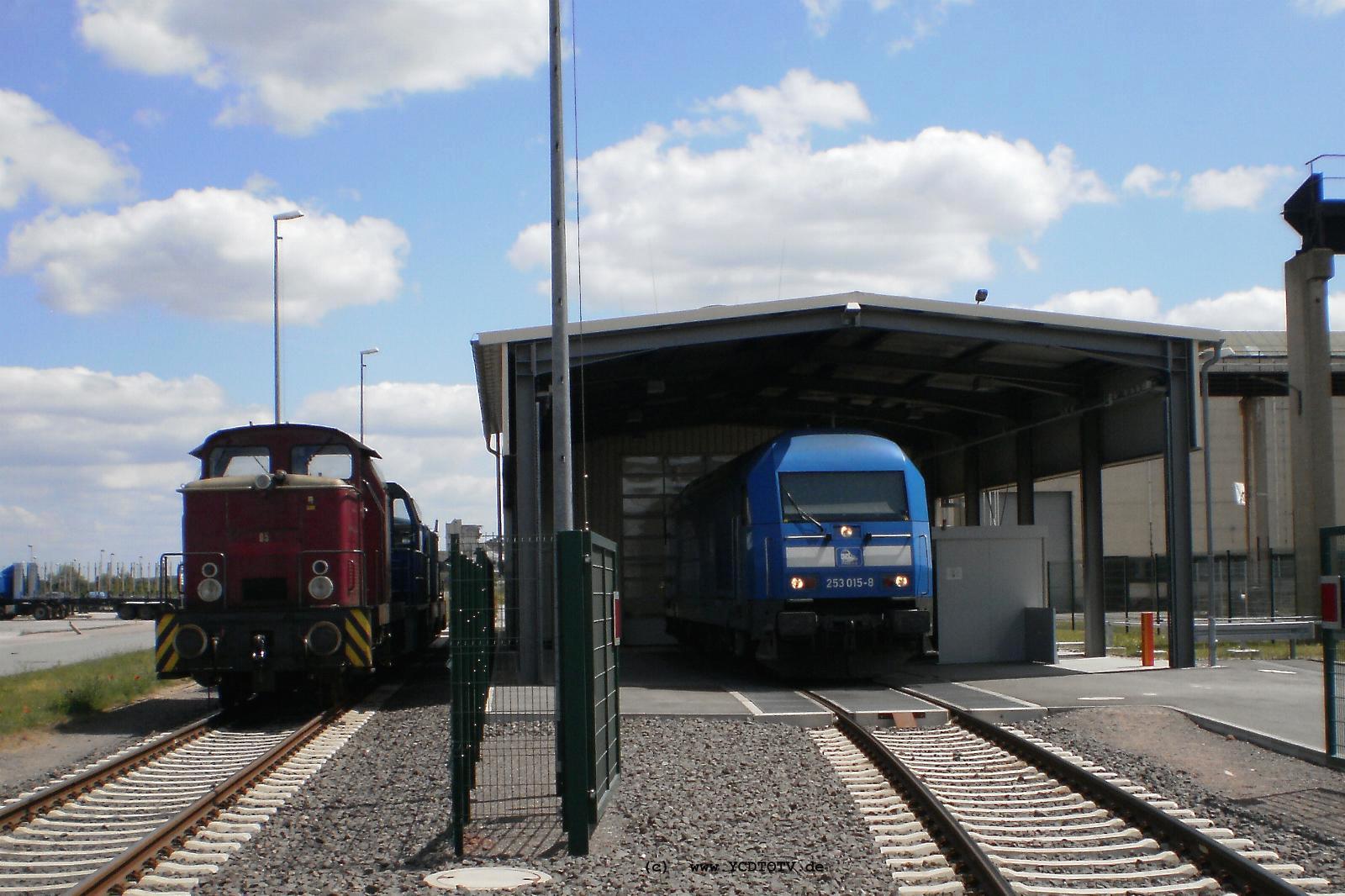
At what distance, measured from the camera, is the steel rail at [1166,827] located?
6.51m

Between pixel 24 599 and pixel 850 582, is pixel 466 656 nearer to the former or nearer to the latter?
pixel 850 582

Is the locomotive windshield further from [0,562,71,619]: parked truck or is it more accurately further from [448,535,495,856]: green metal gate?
[0,562,71,619]: parked truck

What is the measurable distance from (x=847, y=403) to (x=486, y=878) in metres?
21.3

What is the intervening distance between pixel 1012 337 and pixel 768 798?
1115 cm

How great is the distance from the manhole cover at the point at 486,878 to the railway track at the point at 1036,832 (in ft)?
6.47

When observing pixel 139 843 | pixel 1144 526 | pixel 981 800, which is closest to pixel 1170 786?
pixel 981 800

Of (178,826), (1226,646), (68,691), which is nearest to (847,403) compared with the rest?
(1226,646)

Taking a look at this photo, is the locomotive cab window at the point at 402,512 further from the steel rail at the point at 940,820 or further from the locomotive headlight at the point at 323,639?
the steel rail at the point at 940,820

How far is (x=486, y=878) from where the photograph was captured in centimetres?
693

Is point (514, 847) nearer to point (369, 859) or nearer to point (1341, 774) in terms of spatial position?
point (369, 859)

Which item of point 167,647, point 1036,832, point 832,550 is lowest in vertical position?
point 1036,832

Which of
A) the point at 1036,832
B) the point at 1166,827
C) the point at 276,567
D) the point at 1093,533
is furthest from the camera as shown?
the point at 1093,533

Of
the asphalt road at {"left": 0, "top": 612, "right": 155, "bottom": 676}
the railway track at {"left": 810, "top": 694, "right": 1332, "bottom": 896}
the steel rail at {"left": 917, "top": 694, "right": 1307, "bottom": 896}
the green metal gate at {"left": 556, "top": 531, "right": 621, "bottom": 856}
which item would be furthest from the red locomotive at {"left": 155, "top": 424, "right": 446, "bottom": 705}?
the asphalt road at {"left": 0, "top": 612, "right": 155, "bottom": 676}

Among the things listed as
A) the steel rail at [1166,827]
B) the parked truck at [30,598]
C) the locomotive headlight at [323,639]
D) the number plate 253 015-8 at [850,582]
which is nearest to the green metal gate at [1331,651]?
the steel rail at [1166,827]
